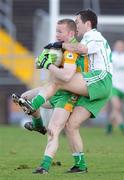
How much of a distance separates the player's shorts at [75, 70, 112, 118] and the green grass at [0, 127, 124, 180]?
0.80 meters

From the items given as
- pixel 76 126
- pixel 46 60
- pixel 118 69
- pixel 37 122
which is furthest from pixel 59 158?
pixel 118 69

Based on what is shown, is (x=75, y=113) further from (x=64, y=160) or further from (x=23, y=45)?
(x=23, y=45)

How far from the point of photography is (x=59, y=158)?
10.8m

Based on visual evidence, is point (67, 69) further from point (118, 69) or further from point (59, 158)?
point (118, 69)

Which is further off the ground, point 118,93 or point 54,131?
point 54,131

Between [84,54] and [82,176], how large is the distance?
1.40 metres

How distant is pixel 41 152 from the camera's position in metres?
11.9

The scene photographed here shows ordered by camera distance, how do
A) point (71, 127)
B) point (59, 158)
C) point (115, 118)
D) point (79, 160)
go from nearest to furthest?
1. point (71, 127)
2. point (79, 160)
3. point (59, 158)
4. point (115, 118)

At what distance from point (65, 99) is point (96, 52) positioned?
662mm

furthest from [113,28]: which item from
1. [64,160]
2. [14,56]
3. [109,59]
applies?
[109,59]

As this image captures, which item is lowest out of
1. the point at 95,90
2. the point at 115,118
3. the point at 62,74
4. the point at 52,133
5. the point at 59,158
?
the point at 115,118

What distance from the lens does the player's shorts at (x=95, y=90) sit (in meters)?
8.48

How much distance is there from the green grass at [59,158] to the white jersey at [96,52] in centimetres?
125

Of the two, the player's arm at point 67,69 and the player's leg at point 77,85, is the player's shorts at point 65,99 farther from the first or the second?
the player's arm at point 67,69
